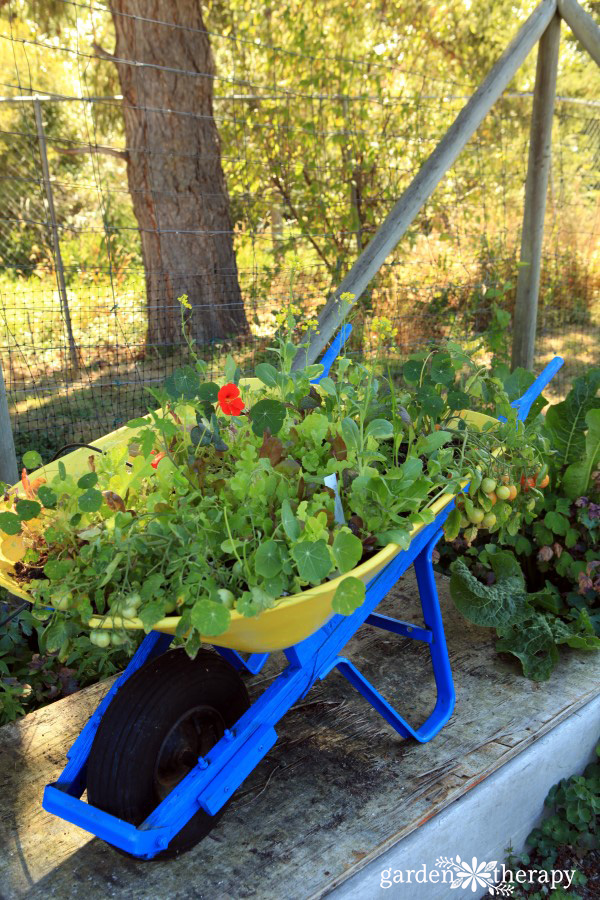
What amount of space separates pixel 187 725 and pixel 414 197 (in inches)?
72.4

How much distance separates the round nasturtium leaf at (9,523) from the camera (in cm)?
122

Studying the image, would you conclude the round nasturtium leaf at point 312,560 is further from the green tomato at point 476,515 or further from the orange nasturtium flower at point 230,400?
the green tomato at point 476,515

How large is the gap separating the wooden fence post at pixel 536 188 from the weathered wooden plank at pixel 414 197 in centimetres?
→ 25

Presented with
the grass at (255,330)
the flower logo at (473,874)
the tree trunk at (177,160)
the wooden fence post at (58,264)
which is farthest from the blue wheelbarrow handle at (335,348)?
the tree trunk at (177,160)

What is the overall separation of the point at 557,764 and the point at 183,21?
465cm

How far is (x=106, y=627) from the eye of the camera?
117 centimetres

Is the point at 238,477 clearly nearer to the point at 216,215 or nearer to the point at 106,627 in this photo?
the point at 106,627

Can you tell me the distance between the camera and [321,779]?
1677 mm

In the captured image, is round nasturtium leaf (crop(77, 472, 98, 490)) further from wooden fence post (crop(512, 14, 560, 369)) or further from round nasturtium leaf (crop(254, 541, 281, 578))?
wooden fence post (crop(512, 14, 560, 369))

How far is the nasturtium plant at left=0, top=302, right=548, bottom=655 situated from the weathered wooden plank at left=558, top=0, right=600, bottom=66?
2025mm

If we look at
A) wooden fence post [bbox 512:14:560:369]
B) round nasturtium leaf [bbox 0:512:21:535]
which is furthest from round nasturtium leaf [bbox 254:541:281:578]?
wooden fence post [bbox 512:14:560:369]

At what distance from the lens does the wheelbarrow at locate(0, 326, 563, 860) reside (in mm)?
1242

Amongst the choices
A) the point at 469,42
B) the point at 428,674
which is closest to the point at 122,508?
the point at 428,674

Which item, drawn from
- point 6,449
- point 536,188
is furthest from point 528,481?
point 536,188
